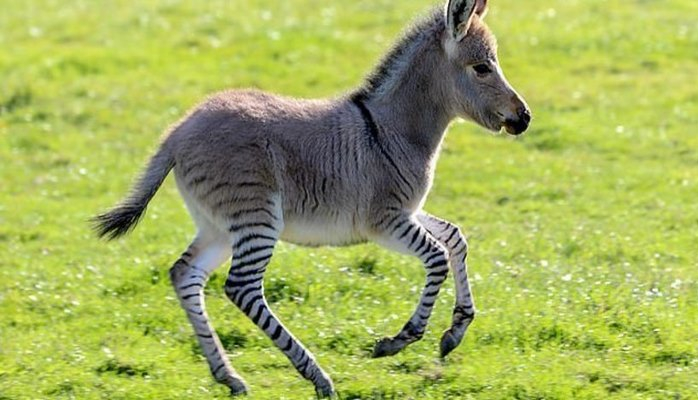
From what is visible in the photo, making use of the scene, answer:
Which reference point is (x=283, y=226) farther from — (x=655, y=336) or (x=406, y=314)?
(x=655, y=336)

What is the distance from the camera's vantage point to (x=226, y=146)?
9.95 metres

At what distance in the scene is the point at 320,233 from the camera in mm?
10336

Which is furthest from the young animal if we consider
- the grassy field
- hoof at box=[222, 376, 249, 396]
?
the grassy field

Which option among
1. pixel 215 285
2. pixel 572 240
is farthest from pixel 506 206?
pixel 215 285

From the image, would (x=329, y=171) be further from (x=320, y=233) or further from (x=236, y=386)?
(x=236, y=386)

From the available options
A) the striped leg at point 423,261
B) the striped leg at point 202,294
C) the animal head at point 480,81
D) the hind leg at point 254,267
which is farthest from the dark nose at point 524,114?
the striped leg at point 202,294

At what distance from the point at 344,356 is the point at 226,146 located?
1.88 m

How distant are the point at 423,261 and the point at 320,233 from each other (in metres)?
0.80

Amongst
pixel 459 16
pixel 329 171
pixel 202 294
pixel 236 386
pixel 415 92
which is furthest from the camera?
pixel 415 92

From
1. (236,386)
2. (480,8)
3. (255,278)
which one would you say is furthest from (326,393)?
(480,8)

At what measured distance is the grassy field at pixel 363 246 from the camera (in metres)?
10.2

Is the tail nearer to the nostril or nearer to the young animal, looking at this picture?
the young animal

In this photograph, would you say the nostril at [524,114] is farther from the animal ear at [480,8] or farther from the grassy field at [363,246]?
the grassy field at [363,246]

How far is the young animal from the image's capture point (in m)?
9.81
